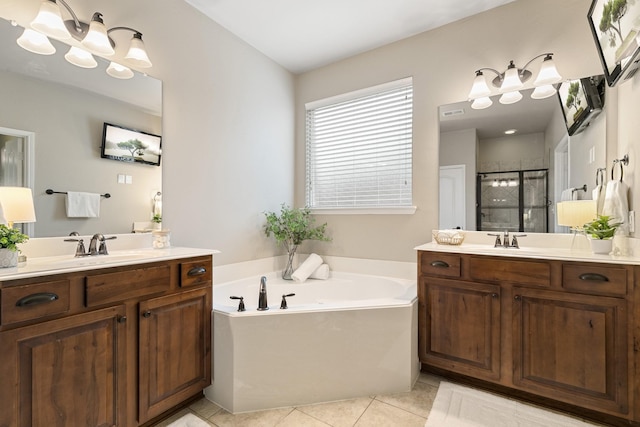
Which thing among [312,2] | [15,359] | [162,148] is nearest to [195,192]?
[162,148]

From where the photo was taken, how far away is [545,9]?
220cm

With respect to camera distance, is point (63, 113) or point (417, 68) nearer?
point (63, 113)

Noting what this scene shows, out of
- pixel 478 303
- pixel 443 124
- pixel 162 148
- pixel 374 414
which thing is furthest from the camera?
pixel 443 124

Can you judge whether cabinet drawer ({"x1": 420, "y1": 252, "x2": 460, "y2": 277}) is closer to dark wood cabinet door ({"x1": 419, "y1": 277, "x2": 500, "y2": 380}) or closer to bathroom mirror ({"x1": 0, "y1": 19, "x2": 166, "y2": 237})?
dark wood cabinet door ({"x1": 419, "y1": 277, "x2": 500, "y2": 380})

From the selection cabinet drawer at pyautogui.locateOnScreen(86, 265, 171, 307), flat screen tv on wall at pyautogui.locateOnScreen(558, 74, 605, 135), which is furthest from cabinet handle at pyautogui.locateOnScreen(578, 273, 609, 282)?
cabinet drawer at pyautogui.locateOnScreen(86, 265, 171, 307)

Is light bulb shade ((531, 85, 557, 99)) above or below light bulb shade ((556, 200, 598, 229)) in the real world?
above

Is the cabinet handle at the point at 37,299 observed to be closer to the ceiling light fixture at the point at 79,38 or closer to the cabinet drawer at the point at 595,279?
the ceiling light fixture at the point at 79,38

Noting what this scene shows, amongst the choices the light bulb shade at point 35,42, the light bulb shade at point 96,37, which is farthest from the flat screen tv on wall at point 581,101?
the light bulb shade at point 35,42

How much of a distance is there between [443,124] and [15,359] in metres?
2.97

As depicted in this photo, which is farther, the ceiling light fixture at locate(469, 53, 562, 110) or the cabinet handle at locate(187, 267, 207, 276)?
the ceiling light fixture at locate(469, 53, 562, 110)

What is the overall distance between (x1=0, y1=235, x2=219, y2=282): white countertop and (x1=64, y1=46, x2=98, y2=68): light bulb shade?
3.35 ft

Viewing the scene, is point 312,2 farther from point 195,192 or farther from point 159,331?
point 159,331

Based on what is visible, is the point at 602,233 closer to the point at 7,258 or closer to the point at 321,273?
the point at 321,273

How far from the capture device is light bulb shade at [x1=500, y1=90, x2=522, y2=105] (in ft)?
7.52
